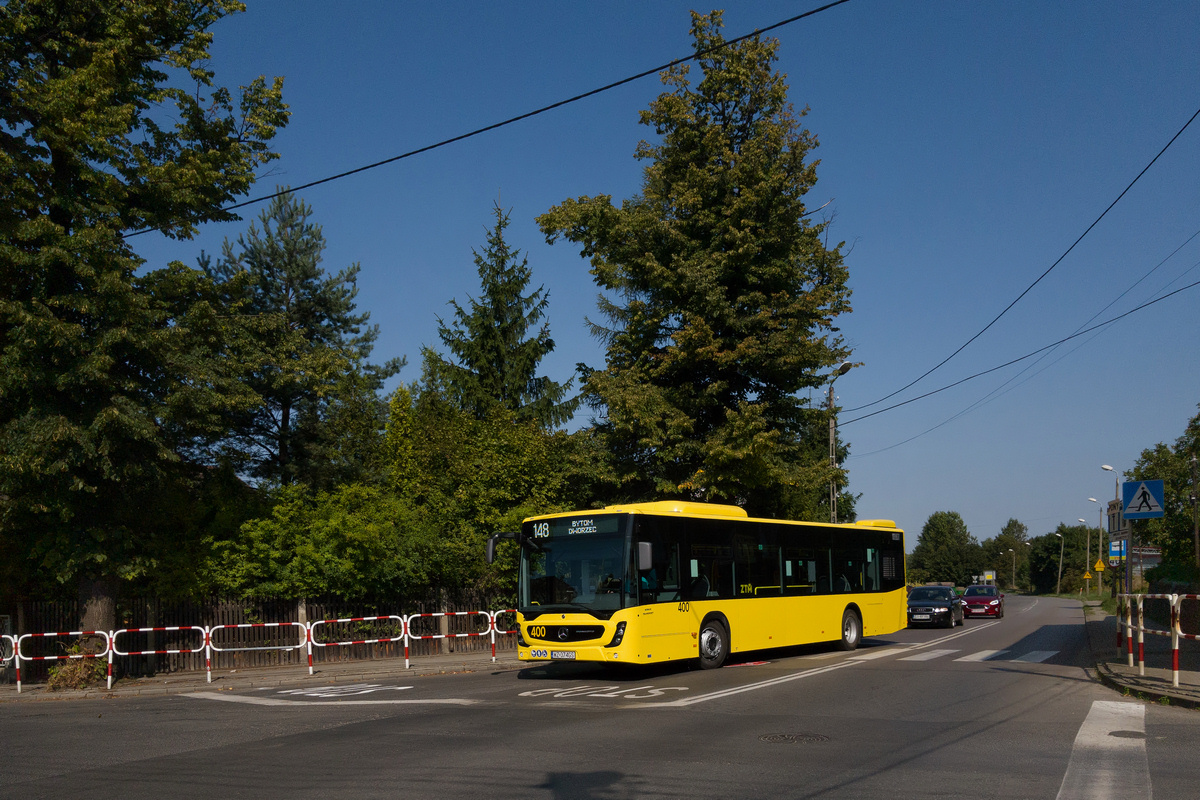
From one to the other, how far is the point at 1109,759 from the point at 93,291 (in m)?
17.2

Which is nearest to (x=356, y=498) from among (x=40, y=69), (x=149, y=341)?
(x=149, y=341)

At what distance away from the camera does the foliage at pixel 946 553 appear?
143 meters

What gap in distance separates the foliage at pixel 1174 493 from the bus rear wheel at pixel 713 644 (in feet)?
109

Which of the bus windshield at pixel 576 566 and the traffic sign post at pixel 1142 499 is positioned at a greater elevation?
the traffic sign post at pixel 1142 499

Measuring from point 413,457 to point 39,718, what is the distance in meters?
14.5

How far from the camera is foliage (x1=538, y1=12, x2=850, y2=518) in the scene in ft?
88.2

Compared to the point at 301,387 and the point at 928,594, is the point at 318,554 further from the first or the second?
the point at 928,594

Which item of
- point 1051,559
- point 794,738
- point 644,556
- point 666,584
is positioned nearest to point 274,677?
point 666,584

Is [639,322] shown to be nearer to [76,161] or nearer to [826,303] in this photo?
[826,303]

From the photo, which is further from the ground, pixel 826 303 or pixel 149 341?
pixel 826 303

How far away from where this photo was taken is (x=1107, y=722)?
10227 mm

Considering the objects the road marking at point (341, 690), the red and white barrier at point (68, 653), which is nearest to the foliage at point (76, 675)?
the red and white barrier at point (68, 653)

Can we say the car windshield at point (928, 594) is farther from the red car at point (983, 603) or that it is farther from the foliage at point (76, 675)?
the foliage at point (76, 675)

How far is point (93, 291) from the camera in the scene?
1731 cm
